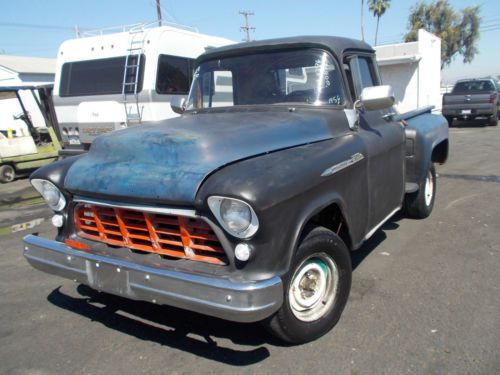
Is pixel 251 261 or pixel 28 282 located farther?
pixel 28 282

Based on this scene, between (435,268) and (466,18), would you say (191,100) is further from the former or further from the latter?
(466,18)

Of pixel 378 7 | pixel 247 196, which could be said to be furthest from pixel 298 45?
pixel 378 7

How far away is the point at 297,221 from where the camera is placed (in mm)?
2584

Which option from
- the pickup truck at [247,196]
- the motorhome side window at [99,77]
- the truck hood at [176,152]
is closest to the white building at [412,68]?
the motorhome side window at [99,77]

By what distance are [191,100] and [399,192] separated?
87.9 inches

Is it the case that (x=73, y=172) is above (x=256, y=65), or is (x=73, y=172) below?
below

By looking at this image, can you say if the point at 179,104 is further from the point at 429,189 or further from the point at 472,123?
the point at 472,123

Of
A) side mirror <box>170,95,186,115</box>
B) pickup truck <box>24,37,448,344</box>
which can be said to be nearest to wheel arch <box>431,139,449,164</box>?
pickup truck <box>24,37,448,344</box>

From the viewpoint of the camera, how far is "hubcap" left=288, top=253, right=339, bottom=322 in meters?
2.83

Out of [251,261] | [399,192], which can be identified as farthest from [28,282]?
[399,192]

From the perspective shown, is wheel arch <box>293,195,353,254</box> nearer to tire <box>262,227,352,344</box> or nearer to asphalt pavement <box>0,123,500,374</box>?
tire <box>262,227,352,344</box>

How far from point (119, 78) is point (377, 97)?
6.97 m

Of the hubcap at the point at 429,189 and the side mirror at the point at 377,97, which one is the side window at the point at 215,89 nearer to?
the side mirror at the point at 377,97

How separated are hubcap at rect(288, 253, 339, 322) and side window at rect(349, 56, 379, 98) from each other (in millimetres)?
1662
